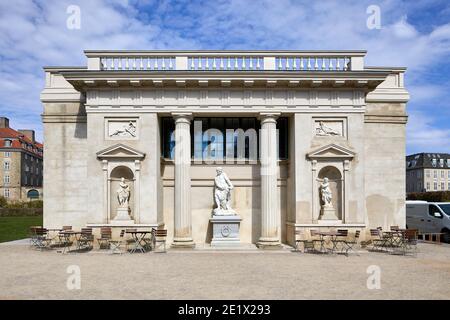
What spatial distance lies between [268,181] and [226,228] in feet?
10.2

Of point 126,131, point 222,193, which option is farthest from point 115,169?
point 222,193

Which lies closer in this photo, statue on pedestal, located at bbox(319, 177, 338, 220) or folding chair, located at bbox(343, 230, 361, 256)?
folding chair, located at bbox(343, 230, 361, 256)

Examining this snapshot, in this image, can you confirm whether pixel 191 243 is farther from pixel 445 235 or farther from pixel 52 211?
pixel 445 235

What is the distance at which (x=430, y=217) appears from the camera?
2280 centimetres

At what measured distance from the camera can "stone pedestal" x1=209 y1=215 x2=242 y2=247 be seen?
17953 millimetres

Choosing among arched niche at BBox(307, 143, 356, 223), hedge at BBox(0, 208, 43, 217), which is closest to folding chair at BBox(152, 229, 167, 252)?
arched niche at BBox(307, 143, 356, 223)

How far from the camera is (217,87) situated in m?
18.0

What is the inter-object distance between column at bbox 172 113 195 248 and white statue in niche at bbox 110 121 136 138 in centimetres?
212

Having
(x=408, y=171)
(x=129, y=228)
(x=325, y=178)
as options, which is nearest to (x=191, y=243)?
(x=129, y=228)

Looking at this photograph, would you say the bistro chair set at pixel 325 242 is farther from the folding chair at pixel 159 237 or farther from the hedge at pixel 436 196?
the hedge at pixel 436 196

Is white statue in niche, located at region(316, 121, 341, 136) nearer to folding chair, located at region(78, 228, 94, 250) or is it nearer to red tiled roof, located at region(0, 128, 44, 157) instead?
folding chair, located at region(78, 228, 94, 250)

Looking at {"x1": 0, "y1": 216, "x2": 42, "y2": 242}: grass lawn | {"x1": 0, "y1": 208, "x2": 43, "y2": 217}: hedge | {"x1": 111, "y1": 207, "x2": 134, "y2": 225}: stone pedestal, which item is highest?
{"x1": 111, "y1": 207, "x2": 134, "y2": 225}: stone pedestal

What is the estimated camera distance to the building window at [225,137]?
65.9 ft

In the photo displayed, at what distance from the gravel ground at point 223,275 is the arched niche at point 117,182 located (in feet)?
8.00
